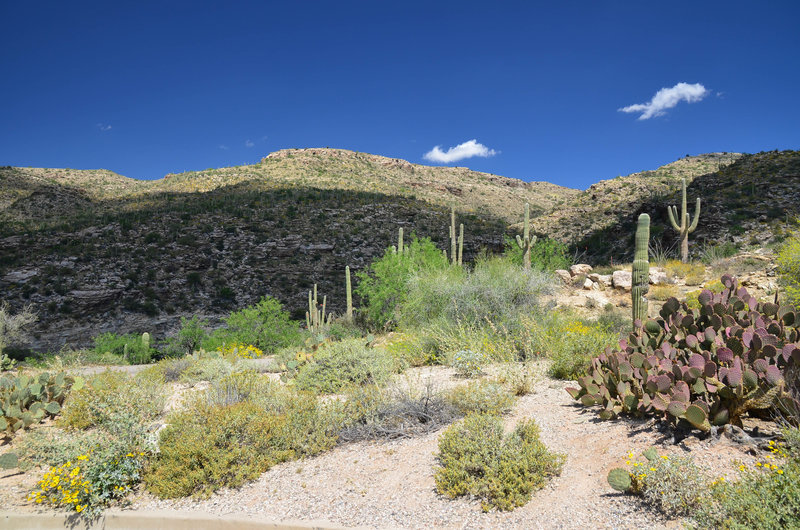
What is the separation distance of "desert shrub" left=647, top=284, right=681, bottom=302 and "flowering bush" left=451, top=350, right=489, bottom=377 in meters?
7.50

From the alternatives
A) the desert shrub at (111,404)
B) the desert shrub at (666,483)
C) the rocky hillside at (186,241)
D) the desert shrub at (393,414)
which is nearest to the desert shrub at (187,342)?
the rocky hillside at (186,241)

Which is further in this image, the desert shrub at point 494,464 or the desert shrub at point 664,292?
the desert shrub at point 664,292

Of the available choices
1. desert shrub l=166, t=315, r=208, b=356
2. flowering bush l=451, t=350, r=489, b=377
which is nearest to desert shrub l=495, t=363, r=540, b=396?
flowering bush l=451, t=350, r=489, b=377

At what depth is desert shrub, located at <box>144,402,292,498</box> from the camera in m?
4.70

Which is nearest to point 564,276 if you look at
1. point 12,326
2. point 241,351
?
point 241,351

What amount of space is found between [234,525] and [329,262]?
25989 millimetres

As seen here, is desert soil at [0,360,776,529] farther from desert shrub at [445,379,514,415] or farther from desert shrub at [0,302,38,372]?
desert shrub at [0,302,38,372]

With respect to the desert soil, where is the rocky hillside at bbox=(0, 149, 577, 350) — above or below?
above

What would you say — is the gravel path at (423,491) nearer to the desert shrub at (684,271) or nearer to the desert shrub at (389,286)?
the desert shrub at (389,286)

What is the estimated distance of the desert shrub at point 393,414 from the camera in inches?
214

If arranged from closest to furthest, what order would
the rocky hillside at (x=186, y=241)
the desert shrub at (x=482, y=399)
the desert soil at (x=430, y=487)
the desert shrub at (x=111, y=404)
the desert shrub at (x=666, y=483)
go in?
the desert shrub at (x=666, y=483) < the desert soil at (x=430, y=487) < the desert shrub at (x=482, y=399) < the desert shrub at (x=111, y=404) < the rocky hillside at (x=186, y=241)

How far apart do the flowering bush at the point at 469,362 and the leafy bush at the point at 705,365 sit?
6.67ft

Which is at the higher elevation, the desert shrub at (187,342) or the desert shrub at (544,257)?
the desert shrub at (544,257)

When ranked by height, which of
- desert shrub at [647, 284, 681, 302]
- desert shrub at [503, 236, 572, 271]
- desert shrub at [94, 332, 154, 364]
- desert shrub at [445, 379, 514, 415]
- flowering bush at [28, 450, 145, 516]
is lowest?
desert shrub at [94, 332, 154, 364]
